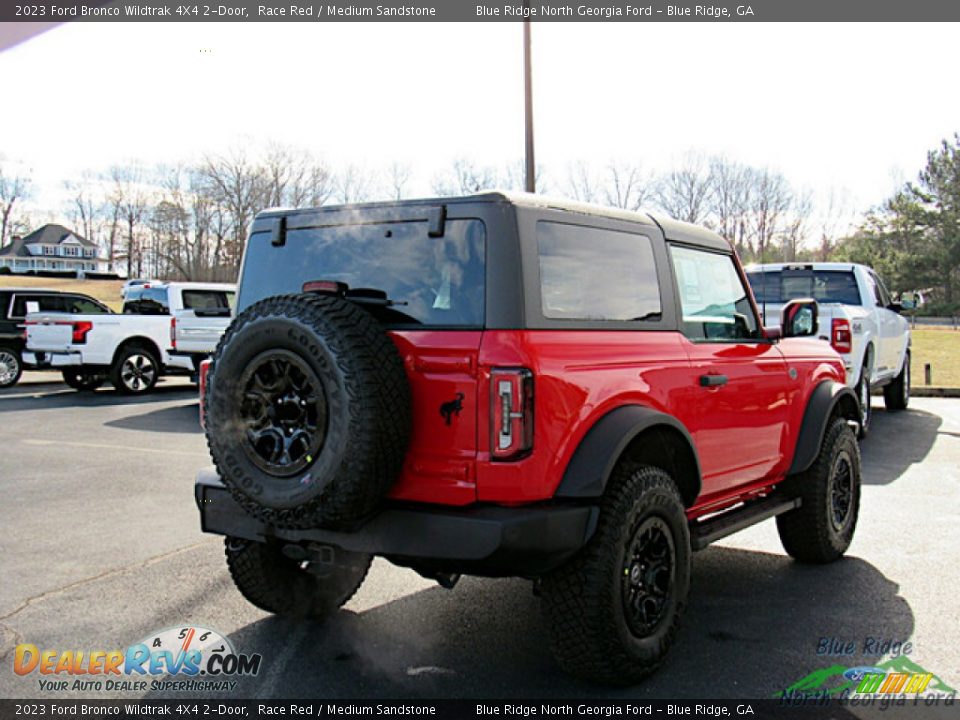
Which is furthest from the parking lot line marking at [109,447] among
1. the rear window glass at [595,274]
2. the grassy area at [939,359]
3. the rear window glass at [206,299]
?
the grassy area at [939,359]

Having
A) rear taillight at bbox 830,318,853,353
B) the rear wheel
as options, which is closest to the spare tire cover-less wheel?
rear taillight at bbox 830,318,853,353

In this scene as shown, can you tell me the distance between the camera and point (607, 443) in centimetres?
356

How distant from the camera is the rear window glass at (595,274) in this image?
375cm

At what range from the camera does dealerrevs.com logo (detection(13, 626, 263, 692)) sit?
3768 millimetres

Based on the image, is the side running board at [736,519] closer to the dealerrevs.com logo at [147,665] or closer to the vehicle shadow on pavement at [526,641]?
the vehicle shadow on pavement at [526,641]

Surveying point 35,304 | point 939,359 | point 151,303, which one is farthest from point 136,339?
point 939,359

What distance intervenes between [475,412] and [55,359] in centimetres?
1405

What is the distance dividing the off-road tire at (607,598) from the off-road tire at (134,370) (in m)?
13.8

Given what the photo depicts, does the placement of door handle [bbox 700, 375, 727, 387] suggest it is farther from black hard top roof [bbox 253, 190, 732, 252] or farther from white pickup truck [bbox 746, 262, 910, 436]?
white pickup truck [bbox 746, 262, 910, 436]

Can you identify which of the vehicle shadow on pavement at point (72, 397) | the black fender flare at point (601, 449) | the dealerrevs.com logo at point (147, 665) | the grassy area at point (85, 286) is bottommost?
the dealerrevs.com logo at point (147, 665)

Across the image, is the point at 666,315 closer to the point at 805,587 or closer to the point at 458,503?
the point at 458,503

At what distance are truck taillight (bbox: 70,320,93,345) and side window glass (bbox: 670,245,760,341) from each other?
42.4ft

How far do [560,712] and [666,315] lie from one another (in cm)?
191

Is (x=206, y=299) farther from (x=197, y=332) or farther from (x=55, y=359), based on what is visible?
(x=55, y=359)
